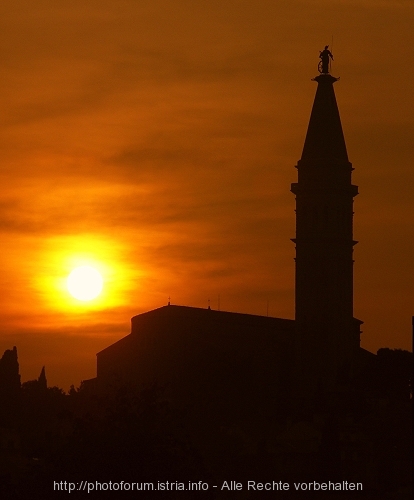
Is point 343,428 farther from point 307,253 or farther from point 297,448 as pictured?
point 307,253

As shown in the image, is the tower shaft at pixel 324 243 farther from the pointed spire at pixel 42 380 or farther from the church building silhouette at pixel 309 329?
the pointed spire at pixel 42 380

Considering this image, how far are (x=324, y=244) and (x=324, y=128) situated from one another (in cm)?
868

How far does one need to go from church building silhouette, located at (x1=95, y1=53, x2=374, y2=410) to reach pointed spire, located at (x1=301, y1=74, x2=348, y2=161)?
0.07 metres

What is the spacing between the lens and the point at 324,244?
414ft

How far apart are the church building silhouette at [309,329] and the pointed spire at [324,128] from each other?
7 centimetres

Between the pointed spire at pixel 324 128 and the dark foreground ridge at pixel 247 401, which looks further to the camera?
the pointed spire at pixel 324 128

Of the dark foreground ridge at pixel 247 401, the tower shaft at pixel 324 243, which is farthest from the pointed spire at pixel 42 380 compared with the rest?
the tower shaft at pixel 324 243

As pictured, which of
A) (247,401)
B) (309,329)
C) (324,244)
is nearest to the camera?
(247,401)

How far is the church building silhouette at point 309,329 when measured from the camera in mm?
121875

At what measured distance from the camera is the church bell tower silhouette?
12350 cm

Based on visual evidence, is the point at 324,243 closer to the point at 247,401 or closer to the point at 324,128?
the point at 324,128

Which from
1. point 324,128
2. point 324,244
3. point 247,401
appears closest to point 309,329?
point 324,244

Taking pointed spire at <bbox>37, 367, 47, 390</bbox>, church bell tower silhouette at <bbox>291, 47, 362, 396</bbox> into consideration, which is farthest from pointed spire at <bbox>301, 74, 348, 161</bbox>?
pointed spire at <bbox>37, 367, 47, 390</bbox>

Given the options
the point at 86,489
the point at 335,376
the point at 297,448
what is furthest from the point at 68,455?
the point at 335,376
